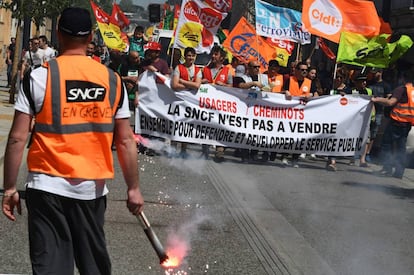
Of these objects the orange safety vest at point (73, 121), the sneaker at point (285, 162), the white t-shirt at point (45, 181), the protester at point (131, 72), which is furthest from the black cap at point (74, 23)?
the sneaker at point (285, 162)

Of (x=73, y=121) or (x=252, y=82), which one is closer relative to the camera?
(x=73, y=121)

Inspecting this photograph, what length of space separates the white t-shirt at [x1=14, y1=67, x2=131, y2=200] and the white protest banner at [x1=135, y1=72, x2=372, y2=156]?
890 centimetres

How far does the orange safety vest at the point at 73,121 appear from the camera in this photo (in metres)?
4.16

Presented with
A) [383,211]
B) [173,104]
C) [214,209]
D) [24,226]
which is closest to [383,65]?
[173,104]

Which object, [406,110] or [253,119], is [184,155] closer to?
[253,119]

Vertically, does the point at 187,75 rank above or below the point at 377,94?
above

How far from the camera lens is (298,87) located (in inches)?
577

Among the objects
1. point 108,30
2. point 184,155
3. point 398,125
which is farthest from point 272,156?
point 108,30

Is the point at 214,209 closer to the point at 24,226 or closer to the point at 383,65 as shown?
the point at 24,226

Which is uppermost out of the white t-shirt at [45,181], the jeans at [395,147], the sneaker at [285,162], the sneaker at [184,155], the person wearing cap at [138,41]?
the white t-shirt at [45,181]

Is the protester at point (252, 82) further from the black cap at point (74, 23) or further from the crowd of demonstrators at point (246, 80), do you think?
the black cap at point (74, 23)

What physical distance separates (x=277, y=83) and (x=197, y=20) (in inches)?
83.6

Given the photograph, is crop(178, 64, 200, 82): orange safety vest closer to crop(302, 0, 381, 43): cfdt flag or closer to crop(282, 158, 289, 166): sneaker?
crop(282, 158, 289, 166): sneaker

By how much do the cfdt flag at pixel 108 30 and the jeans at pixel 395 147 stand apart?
10.8 m
